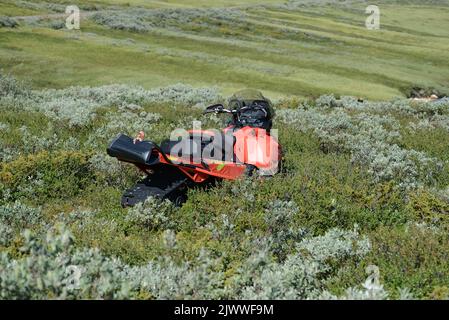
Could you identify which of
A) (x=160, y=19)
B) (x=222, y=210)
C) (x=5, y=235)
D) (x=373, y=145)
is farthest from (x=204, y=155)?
(x=160, y=19)

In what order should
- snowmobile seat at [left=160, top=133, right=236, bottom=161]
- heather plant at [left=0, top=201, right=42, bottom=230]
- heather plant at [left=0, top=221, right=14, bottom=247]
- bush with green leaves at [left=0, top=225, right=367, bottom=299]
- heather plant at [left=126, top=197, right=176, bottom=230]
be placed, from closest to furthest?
bush with green leaves at [left=0, top=225, right=367, bottom=299]
heather plant at [left=0, top=221, right=14, bottom=247]
heather plant at [left=0, top=201, right=42, bottom=230]
heather plant at [left=126, top=197, right=176, bottom=230]
snowmobile seat at [left=160, top=133, right=236, bottom=161]

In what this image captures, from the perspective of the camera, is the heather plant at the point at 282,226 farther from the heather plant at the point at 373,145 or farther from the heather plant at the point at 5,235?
the heather plant at the point at 5,235

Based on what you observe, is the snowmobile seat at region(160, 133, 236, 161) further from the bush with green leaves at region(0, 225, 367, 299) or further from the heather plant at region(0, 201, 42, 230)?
the bush with green leaves at region(0, 225, 367, 299)

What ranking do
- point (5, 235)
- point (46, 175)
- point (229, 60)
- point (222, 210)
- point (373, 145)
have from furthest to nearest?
point (229, 60), point (373, 145), point (46, 175), point (222, 210), point (5, 235)

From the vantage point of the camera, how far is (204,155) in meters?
10.0

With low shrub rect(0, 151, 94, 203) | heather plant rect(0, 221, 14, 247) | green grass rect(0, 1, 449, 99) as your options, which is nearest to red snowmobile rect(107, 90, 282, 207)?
low shrub rect(0, 151, 94, 203)

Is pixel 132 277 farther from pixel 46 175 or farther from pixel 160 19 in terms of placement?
pixel 160 19

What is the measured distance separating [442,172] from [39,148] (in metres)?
10.2

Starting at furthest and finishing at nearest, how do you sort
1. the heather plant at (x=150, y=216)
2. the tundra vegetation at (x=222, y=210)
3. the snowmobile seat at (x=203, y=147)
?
the snowmobile seat at (x=203, y=147) → the heather plant at (x=150, y=216) → the tundra vegetation at (x=222, y=210)

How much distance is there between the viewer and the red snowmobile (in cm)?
886

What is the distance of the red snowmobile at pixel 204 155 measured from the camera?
8859 millimetres

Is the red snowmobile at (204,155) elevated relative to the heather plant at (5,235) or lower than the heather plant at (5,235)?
elevated

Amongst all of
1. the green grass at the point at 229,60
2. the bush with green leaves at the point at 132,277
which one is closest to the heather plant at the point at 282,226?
the bush with green leaves at the point at 132,277

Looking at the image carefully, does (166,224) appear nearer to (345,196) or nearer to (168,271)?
(168,271)
